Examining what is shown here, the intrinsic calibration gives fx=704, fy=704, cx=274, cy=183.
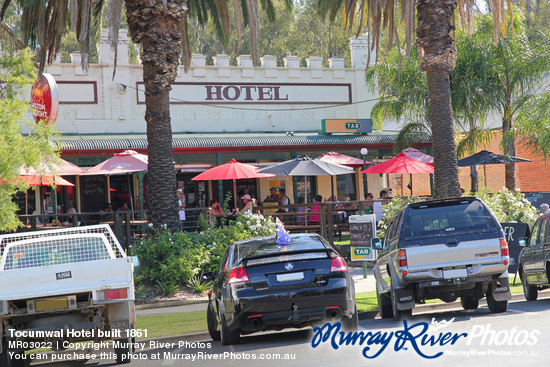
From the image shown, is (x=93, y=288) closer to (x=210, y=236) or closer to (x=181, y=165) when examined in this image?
(x=210, y=236)

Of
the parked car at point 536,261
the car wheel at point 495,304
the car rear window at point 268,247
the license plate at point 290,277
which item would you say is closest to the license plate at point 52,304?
the car rear window at point 268,247

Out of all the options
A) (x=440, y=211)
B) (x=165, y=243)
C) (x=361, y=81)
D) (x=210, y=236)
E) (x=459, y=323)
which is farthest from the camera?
(x=361, y=81)

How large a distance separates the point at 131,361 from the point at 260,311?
5.95 feet

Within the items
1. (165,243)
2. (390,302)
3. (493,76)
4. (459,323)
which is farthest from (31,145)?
(493,76)

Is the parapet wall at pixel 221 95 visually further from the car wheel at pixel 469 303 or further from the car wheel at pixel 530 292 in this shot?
the car wheel at pixel 469 303

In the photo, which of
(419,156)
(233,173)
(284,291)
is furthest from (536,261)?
(419,156)

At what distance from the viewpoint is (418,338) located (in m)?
8.95

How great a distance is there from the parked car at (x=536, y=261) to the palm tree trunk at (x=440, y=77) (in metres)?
3.38

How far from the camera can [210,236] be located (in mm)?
16328

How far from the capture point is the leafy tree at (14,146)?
594 inches

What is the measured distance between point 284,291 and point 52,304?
Result: 112 inches

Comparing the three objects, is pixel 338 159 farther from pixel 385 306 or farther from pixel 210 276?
pixel 210 276

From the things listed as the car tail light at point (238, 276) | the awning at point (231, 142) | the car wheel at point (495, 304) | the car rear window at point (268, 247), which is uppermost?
the awning at point (231, 142)

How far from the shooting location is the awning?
2481 centimetres
